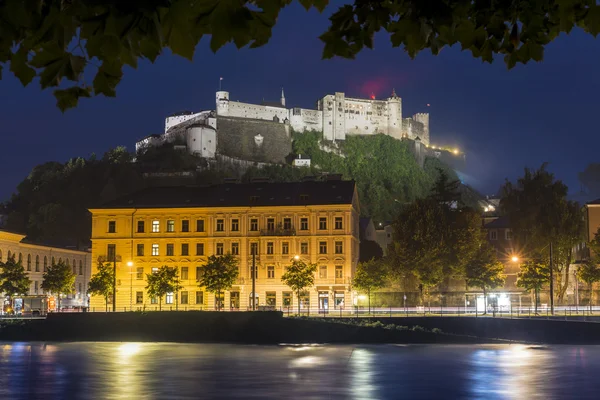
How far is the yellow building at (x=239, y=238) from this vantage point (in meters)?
76.4

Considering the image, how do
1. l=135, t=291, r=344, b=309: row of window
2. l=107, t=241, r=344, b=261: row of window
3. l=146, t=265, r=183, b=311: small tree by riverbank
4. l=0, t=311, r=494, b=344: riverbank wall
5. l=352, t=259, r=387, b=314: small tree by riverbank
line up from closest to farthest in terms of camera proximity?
l=0, t=311, r=494, b=344: riverbank wall < l=146, t=265, r=183, b=311: small tree by riverbank < l=352, t=259, r=387, b=314: small tree by riverbank < l=135, t=291, r=344, b=309: row of window < l=107, t=241, r=344, b=261: row of window

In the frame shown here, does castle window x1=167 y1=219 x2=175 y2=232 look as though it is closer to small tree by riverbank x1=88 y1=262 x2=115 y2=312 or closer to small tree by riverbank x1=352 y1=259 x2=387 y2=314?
small tree by riverbank x1=88 y1=262 x2=115 y2=312

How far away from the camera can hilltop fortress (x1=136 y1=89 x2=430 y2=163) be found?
158 m

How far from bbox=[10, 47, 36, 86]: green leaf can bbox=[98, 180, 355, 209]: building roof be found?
71866 mm

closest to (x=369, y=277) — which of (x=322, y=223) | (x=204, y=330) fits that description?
(x=322, y=223)

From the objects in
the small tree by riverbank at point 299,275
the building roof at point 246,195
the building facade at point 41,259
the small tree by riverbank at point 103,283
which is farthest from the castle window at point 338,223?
the building facade at point 41,259

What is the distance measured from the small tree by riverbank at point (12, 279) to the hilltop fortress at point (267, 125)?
78380 millimetres

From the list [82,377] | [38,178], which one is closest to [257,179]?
[82,377]

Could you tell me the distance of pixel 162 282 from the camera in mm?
71812

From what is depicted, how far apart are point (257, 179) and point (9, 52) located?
7922 centimetres

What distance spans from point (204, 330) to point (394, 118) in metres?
129

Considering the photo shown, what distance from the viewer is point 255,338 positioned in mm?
60406

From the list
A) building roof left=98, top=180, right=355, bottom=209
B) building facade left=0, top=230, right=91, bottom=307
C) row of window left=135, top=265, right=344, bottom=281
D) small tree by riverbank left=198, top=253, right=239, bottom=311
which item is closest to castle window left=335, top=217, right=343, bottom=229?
building roof left=98, top=180, right=355, bottom=209

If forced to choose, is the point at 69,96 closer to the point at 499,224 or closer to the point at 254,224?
the point at 254,224
